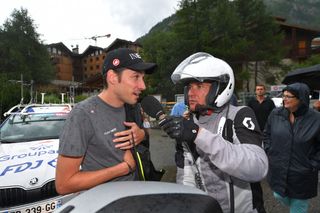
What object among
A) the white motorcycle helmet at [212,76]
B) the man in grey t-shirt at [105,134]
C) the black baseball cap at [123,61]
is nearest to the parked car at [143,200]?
the man in grey t-shirt at [105,134]

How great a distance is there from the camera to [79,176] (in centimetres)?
186

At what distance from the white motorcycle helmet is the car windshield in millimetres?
4103

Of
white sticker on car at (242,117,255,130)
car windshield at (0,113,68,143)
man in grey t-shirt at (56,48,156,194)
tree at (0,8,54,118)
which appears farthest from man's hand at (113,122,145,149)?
tree at (0,8,54,118)

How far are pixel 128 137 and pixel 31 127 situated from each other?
175 inches

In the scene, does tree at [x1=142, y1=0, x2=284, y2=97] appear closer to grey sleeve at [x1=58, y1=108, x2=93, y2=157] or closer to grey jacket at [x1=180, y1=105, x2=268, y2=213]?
grey jacket at [x1=180, y1=105, x2=268, y2=213]

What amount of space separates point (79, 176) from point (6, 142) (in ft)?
13.3

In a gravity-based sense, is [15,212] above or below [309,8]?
below

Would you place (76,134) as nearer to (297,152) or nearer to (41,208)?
(41,208)

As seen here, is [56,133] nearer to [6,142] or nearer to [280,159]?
[6,142]

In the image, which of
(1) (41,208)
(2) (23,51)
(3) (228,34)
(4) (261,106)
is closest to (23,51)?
(2) (23,51)

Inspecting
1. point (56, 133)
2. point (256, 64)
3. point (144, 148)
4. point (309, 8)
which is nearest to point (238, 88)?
point (256, 64)

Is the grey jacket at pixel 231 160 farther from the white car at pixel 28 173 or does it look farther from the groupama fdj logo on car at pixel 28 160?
the groupama fdj logo on car at pixel 28 160

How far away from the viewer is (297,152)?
144 inches

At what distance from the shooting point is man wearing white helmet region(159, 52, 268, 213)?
167 cm
